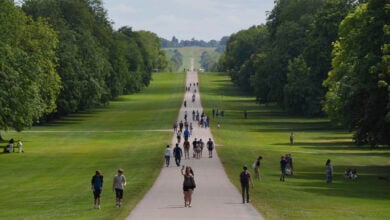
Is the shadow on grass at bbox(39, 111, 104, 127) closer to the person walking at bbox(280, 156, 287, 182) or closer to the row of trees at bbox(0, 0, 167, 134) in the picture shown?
the row of trees at bbox(0, 0, 167, 134)

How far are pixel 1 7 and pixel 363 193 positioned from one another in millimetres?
41346

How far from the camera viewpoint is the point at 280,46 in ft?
408

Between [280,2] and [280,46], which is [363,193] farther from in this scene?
[280,2]

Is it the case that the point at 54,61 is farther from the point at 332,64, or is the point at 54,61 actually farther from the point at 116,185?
the point at 116,185

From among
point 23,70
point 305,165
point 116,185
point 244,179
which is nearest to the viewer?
point 116,185

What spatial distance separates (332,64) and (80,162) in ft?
101

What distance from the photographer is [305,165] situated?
6328cm

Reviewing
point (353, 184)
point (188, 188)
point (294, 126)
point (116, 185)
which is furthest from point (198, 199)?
point (294, 126)

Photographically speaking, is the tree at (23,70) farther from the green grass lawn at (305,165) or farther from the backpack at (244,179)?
the backpack at (244,179)

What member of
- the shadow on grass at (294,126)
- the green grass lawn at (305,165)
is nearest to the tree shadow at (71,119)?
the green grass lawn at (305,165)

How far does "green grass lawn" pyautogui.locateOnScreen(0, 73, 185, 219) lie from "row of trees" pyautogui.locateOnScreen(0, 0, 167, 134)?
2961mm

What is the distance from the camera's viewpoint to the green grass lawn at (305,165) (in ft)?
124

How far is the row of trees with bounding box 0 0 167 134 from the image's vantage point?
2945 inches

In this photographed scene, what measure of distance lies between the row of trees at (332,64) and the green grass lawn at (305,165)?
276 centimetres
